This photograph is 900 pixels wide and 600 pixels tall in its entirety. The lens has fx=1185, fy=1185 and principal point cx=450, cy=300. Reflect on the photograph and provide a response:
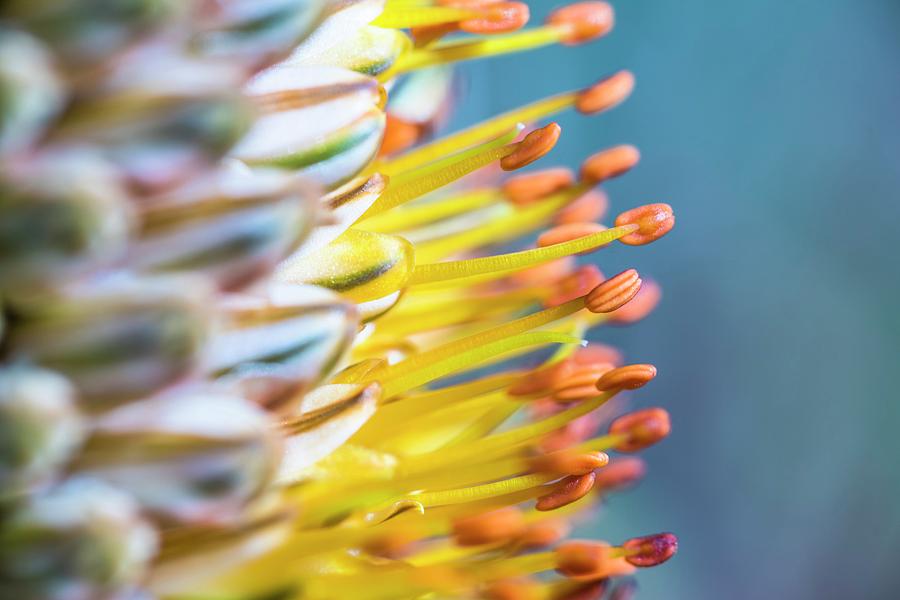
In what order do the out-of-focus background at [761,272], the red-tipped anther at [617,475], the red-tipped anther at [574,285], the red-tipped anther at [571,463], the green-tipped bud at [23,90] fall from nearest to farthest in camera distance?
the green-tipped bud at [23,90], the red-tipped anther at [571,463], the red-tipped anther at [574,285], the red-tipped anther at [617,475], the out-of-focus background at [761,272]

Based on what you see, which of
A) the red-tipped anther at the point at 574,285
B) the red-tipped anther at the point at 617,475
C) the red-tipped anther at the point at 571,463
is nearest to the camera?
the red-tipped anther at the point at 571,463

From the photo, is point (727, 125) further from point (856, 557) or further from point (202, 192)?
point (202, 192)

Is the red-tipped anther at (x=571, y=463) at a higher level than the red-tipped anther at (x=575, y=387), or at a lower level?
lower

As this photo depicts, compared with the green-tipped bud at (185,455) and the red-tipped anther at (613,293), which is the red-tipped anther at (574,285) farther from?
the green-tipped bud at (185,455)

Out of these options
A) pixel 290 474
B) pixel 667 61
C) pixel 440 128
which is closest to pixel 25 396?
pixel 290 474

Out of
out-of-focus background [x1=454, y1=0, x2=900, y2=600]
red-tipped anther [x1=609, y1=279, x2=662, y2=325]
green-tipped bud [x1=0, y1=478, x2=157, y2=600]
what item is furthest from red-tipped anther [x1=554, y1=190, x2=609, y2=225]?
green-tipped bud [x1=0, y1=478, x2=157, y2=600]

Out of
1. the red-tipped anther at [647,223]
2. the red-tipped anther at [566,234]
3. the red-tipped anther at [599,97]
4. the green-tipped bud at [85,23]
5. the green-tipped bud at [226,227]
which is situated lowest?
the red-tipped anther at [566,234]

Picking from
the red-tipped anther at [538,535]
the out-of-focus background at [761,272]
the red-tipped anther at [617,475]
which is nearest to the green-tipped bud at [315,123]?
the red-tipped anther at [538,535]
